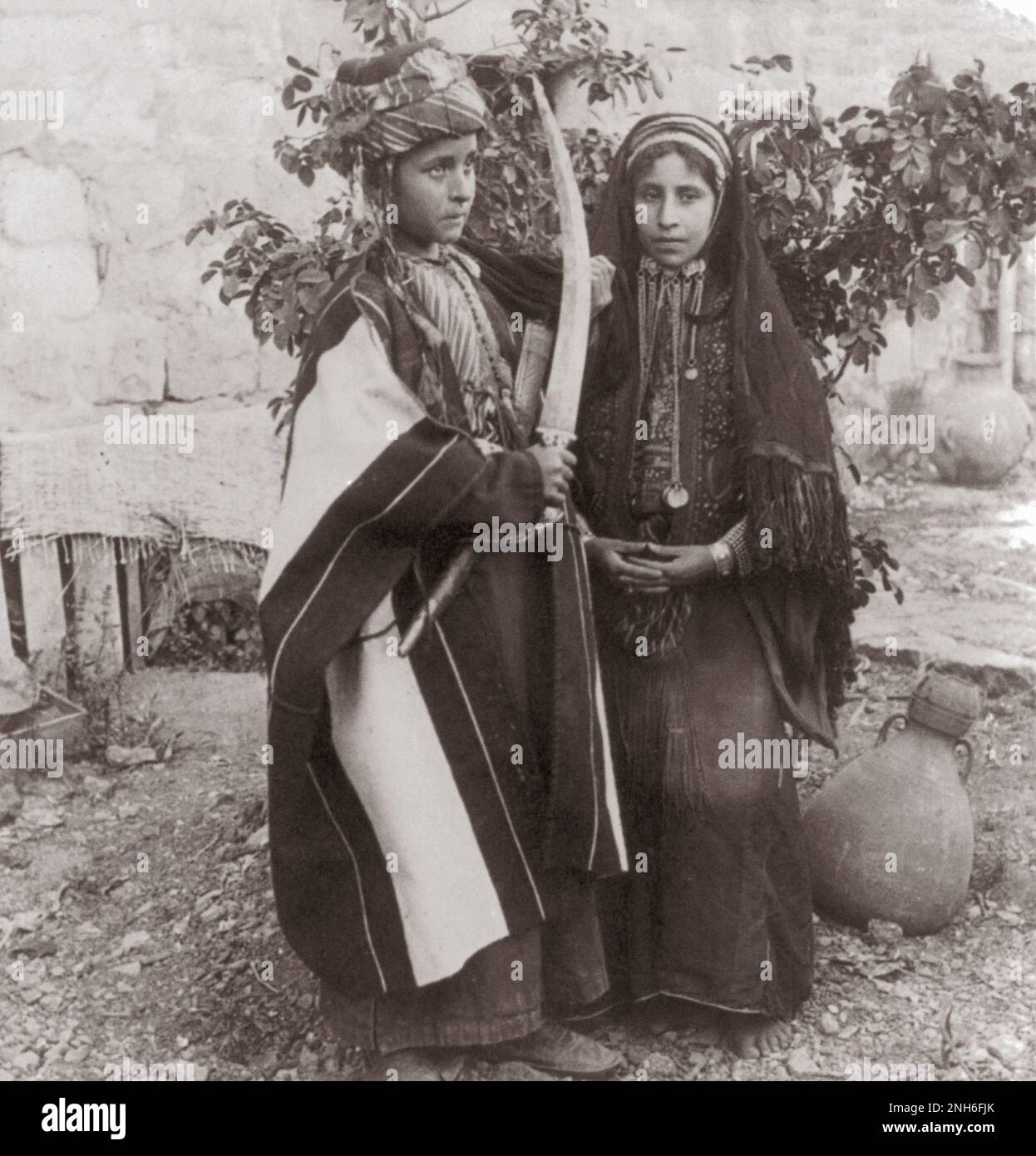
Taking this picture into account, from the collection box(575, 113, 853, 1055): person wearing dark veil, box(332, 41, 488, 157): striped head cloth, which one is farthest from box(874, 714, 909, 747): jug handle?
box(332, 41, 488, 157): striped head cloth

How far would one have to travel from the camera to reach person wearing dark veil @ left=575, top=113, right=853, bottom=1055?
3.09 m

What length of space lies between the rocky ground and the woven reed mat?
0.51 meters

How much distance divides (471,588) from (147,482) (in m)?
2.26

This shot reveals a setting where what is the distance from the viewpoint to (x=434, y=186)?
111 inches

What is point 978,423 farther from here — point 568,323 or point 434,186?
point 434,186

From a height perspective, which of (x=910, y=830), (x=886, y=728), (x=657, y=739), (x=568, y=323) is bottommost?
(x=910, y=830)

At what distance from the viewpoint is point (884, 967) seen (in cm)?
360

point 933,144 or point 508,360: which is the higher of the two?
point 933,144

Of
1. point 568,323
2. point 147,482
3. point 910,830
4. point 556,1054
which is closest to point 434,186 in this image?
point 568,323

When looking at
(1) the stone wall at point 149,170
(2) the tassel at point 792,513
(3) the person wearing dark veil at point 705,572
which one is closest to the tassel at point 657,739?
(3) the person wearing dark veil at point 705,572

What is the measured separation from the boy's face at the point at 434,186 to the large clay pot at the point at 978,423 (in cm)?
403

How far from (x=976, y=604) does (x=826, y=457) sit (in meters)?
2.65
